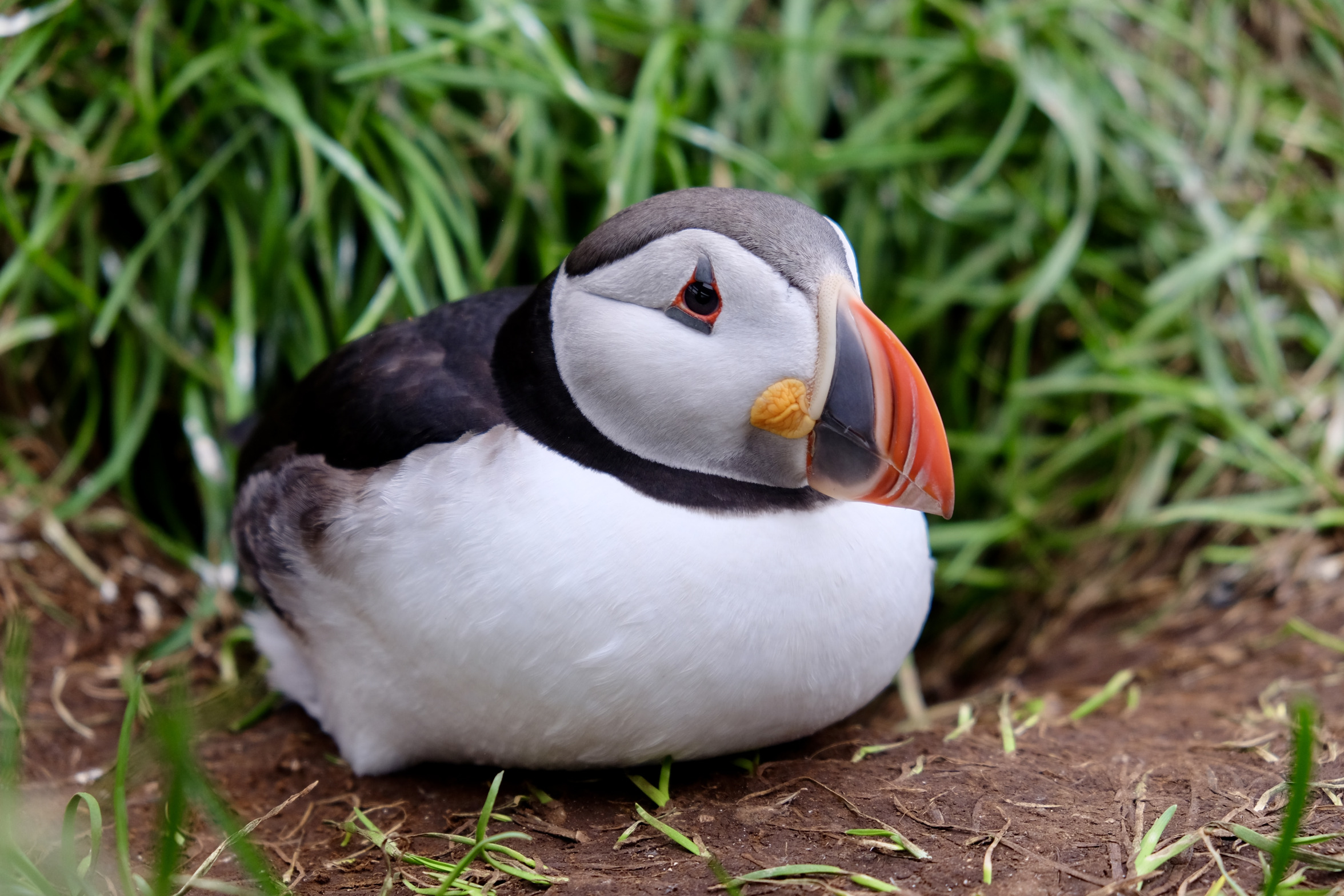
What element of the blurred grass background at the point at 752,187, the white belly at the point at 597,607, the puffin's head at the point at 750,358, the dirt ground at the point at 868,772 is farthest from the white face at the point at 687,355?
the blurred grass background at the point at 752,187

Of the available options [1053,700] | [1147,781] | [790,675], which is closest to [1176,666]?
[1053,700]

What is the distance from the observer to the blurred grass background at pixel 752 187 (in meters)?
3.05

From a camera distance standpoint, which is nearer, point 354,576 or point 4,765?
point 4,765

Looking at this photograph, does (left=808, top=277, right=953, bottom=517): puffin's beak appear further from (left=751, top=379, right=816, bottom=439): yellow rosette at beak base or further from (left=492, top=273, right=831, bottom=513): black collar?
(left=492, top=273, right=831, bottom=513): black collar

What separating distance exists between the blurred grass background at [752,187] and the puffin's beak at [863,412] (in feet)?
4.39

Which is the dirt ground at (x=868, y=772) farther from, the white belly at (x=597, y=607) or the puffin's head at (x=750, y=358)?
the puffin's head at (x=750, y=358)

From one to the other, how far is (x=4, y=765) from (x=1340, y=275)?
12.1 ft

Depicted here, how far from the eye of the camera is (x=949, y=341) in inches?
147

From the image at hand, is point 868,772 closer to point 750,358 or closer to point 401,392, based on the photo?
point 750,358

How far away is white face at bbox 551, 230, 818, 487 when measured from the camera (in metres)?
1.83

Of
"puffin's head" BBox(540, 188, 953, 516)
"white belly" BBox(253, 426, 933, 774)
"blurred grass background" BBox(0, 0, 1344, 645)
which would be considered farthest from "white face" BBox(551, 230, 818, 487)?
"blurred grass background" BBox(0, 0, 1344, 645)

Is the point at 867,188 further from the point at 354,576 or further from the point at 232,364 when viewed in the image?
the point at 354,576

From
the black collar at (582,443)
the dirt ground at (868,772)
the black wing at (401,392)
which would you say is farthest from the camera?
the black wing at (401,392)

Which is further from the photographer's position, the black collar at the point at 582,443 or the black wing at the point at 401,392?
the black wing at the point at 401,392
